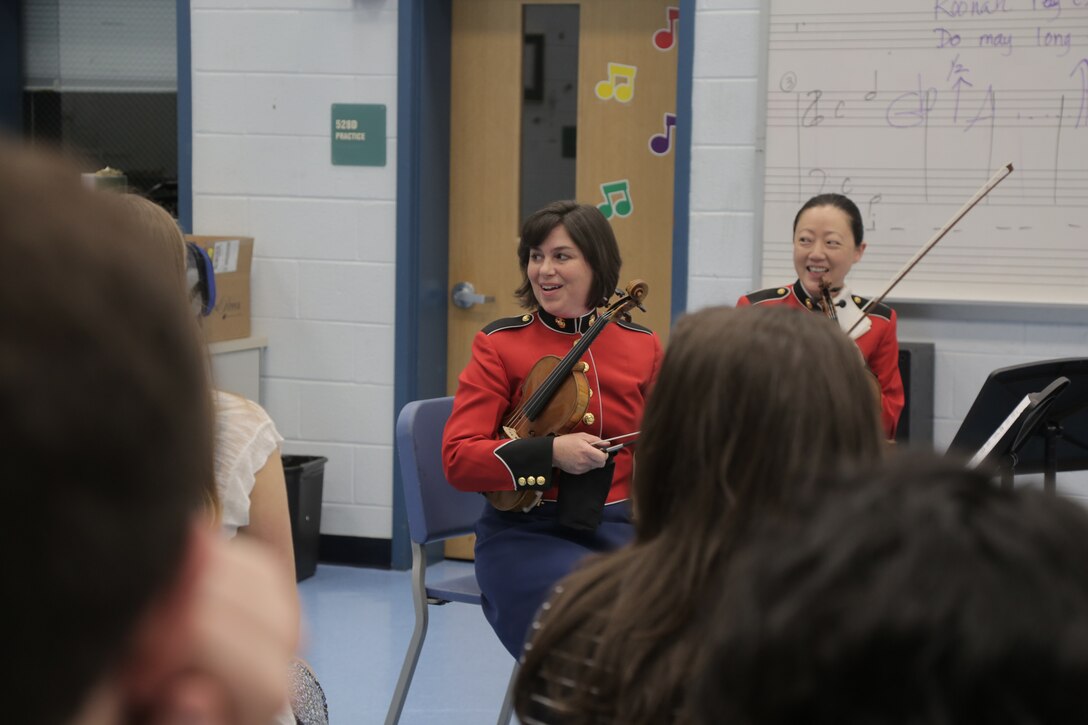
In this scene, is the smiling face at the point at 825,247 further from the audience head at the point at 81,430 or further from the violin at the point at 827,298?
the audience head at the point at 81,430

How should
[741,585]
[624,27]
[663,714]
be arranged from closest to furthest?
[741,585], [663,714], [624,27]

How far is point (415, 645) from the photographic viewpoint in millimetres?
2621

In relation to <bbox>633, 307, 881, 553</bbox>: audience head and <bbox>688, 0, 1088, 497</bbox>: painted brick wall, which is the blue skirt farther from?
<bbox>688, 0, 1088, 497</bbox>: painted brick wall

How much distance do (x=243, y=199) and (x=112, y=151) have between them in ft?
2.46

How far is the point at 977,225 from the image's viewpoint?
3617 mm

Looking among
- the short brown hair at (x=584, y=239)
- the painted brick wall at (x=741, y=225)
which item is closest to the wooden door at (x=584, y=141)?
the painted brick wall at (x=741, y=225)

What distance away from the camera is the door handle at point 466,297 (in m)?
4.34

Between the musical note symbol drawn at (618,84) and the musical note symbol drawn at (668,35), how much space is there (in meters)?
0.11

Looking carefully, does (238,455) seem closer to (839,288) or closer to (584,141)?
(839,288)

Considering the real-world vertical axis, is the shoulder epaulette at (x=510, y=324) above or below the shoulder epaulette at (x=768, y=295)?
below

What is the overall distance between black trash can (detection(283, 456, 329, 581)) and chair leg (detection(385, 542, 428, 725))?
4.55 feet

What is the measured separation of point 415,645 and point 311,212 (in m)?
1.99

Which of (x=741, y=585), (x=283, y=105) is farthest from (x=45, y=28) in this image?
(x=741, y=585)

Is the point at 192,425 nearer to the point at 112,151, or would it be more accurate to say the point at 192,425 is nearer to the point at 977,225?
the point at 977,225
